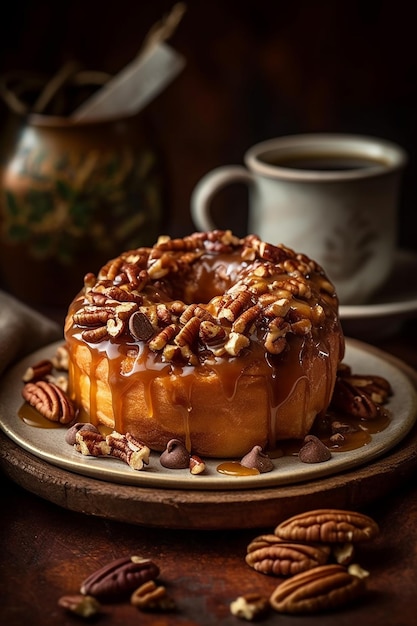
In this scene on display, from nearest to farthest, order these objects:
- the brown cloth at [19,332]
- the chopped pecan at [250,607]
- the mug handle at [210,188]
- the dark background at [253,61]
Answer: the chopped pecan at [250,607] < the brown cloth at [19,332] < the mug handle at [210,188] < the dark background at [253,61]

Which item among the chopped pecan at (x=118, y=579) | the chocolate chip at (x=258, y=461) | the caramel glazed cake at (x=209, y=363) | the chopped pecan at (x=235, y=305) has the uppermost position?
the chopped pecan at (x=235, y=305)

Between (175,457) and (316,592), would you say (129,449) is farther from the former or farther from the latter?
(316,592)

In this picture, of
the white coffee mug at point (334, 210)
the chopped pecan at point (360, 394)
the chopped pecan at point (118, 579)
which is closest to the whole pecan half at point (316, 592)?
the chopped pecan at point (118, 579)

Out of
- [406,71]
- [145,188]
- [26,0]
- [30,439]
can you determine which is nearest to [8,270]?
[145,188]

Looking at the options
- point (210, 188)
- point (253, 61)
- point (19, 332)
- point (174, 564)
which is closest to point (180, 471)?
point (174, 564)

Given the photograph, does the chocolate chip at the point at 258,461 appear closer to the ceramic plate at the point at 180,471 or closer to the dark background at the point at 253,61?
the ceramic plate at the point at 180,471

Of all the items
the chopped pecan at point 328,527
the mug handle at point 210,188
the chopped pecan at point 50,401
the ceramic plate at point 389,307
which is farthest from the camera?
the mug handle at point 210,188

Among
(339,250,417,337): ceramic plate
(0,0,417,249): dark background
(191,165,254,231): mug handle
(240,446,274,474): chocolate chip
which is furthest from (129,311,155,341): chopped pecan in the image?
(0,0,417,249): dark background
